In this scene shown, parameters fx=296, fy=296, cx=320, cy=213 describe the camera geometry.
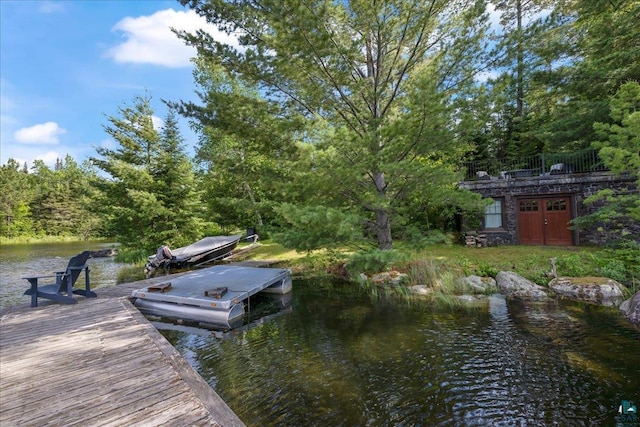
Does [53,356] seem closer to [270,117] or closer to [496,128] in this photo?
[270,117]

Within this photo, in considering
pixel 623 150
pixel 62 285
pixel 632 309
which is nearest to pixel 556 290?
pixel 632 309

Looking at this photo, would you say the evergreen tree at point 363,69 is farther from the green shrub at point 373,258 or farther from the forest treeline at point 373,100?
the green shrub at point 373,258

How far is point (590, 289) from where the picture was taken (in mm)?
6566

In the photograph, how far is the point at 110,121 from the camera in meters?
13.7

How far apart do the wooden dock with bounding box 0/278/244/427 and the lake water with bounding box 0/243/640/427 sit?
0.72 meters

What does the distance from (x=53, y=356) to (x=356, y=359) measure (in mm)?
4000

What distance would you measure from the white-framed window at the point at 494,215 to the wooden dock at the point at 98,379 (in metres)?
12.6

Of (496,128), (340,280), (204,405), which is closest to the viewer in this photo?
(204,405)

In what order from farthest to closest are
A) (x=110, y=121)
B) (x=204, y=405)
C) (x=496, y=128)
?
(x=496, y=128) → (x=110, y=121) → (x=204, y=405)

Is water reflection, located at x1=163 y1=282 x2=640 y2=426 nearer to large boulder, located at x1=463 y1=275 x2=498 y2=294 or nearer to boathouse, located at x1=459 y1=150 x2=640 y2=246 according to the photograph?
large boulder, located at x1=463 y1=275 x2=498 y2=294

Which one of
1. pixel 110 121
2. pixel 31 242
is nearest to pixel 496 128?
pixel 110 121

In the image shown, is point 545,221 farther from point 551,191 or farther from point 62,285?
point 62,285

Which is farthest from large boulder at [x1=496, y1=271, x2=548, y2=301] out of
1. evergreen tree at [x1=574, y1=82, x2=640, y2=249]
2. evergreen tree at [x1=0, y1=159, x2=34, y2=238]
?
evergreen tree at [x1=0, y1=159, x2=34, y2=238]

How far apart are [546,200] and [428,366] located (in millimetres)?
10989
